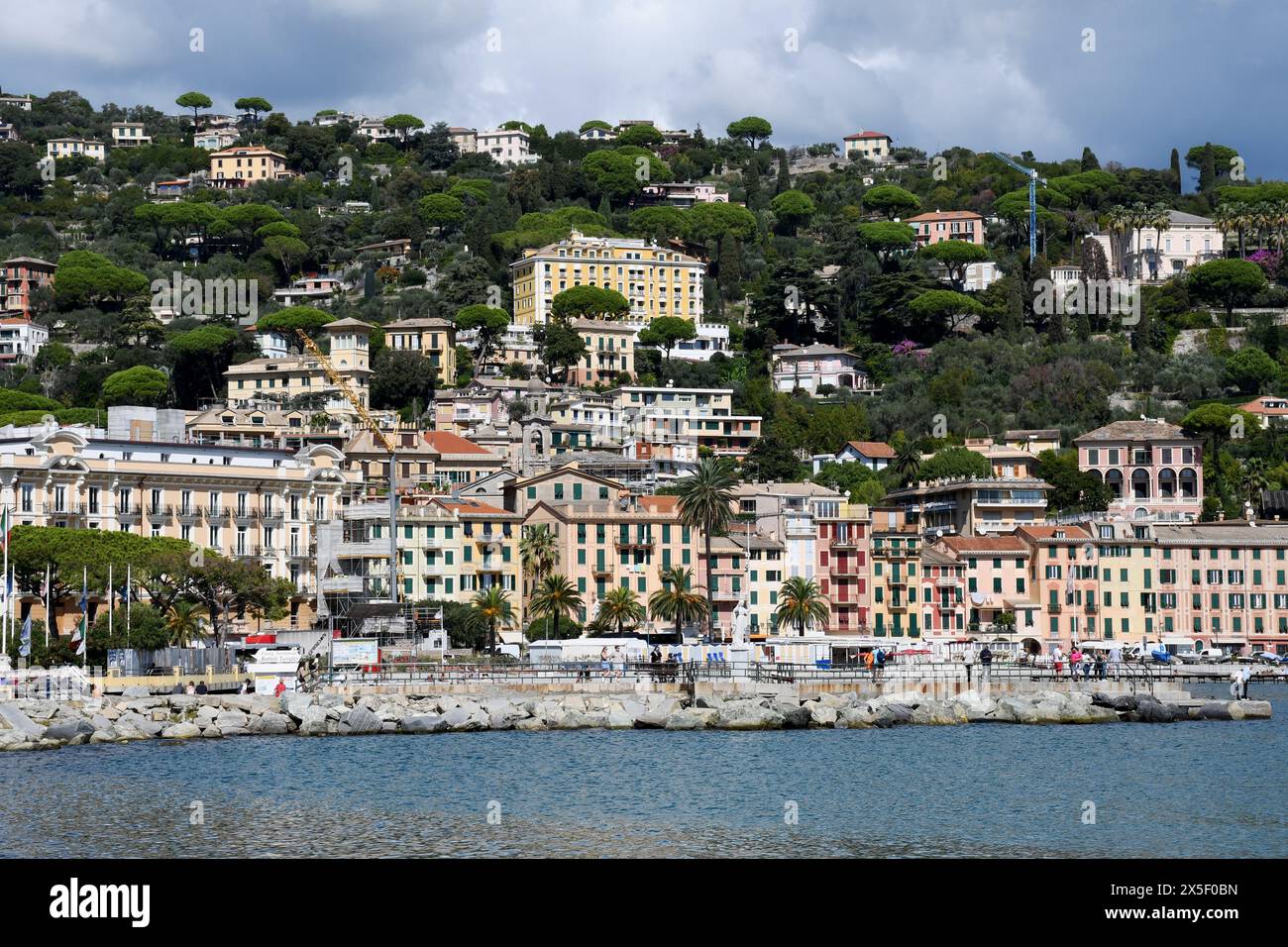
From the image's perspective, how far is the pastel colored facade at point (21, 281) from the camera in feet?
577

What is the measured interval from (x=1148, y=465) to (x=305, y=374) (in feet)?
206

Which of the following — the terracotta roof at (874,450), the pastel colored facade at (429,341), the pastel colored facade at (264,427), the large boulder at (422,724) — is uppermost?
the pastel colored facade at (429,341)

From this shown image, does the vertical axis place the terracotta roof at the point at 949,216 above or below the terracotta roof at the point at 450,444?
above

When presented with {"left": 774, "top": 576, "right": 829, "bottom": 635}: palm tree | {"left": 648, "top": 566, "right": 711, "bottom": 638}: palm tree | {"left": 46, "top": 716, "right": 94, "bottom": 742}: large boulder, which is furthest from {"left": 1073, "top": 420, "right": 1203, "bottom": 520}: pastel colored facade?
{"left": 46, "top": 716, "right": 94, "bottom": 742}: large boulder

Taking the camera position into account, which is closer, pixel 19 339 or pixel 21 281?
pixel 19 339

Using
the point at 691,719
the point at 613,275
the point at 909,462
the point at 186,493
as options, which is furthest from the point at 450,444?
the point at 691,719

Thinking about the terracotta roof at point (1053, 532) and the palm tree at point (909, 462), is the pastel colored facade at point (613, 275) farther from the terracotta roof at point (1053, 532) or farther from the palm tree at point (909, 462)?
the terracotta roof at point (1053, 532)

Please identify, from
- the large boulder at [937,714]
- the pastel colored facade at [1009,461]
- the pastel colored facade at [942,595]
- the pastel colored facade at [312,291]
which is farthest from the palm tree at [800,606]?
the pastel colored facade at [312,291]

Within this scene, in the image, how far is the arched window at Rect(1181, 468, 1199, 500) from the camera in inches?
4749

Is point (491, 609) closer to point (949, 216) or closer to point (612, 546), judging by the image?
point (612, 546)

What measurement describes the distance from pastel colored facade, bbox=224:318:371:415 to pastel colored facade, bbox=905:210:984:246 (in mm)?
68034

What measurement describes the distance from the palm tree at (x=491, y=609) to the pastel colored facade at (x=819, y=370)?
70450mm

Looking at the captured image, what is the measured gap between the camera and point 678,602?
8431 cm
